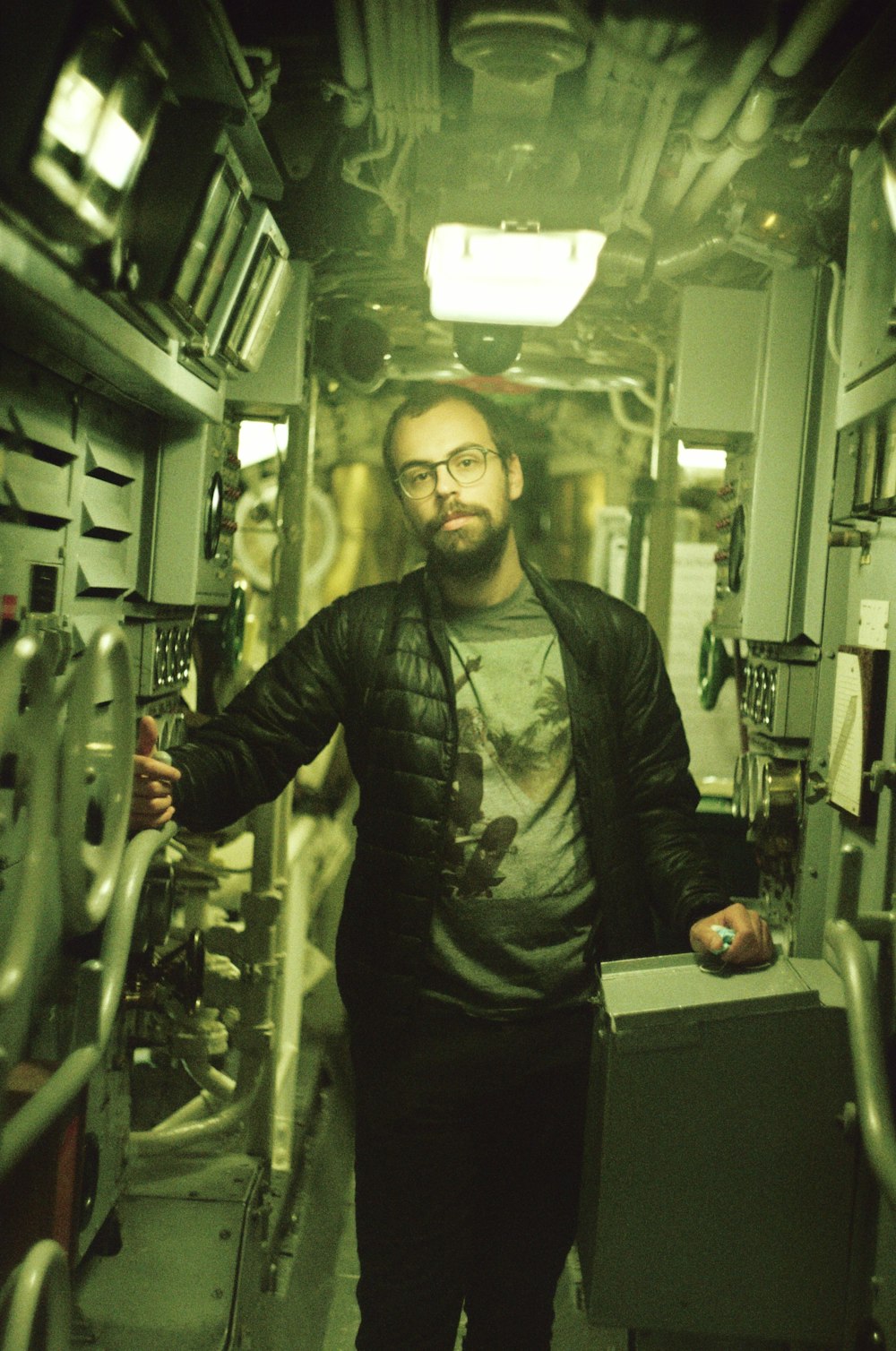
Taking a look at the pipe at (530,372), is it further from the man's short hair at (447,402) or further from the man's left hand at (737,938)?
the man's left hand at (737,938)

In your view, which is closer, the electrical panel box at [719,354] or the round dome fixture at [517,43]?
the round dome fixture at [517,43]

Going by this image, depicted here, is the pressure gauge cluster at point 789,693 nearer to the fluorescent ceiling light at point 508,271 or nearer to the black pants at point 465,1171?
the black pants at point 465,1171

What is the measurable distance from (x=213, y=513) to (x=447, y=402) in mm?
680

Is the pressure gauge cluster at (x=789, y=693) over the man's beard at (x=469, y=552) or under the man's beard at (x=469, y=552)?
under

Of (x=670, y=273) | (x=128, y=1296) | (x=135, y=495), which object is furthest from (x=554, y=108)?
(x=128, y=1296)

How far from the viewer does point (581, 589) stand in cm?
280

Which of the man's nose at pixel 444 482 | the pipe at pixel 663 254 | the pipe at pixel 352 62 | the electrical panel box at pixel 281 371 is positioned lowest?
the man's nose at pixel 444 482

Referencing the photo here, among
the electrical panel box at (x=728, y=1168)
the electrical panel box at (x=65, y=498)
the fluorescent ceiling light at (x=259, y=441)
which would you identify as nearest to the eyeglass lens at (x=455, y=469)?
the electrical panel box at (x=65, y=498)

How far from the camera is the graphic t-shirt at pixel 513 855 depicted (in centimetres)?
248

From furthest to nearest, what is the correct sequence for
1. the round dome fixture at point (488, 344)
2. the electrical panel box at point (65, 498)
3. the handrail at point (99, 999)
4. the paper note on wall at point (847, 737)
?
the round dome fixture at point (488, 344)
the paper note on wall at point (847, 737)
the electrical panel box at point (65, 498)
the handrail at point (99, 999)

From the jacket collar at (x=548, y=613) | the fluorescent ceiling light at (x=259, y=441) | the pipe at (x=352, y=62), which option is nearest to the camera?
the pipe at (x=352, y=62)

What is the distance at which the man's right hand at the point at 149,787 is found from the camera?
2.26 metres

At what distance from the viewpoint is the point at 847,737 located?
251 cm

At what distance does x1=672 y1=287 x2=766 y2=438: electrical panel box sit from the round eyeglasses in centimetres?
67
